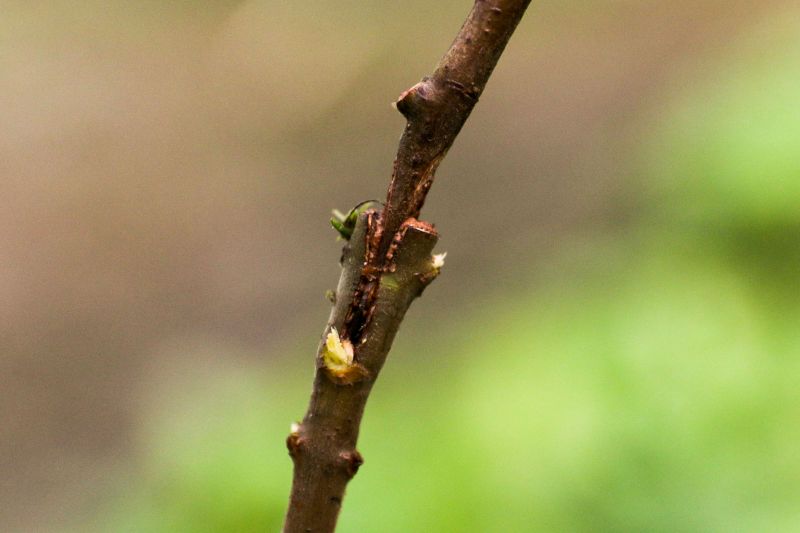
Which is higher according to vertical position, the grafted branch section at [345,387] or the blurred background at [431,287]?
the blurred background at [431,287]

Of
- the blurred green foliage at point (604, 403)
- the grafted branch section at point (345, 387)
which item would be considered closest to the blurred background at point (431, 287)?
the blurred green foliage at point (604, 403)

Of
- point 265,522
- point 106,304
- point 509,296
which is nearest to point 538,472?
point 265,522

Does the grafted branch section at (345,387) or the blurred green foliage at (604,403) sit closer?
the grafted branch section at (345,387)

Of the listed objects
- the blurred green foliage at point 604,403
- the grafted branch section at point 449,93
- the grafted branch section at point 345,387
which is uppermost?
the blurred green foliage at point 604,403

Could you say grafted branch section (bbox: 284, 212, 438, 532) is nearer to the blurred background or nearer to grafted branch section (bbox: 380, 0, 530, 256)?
grafted branch section (bbox: 380, 0, 530, 256)

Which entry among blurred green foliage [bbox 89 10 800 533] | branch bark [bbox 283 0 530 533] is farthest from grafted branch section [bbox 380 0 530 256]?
blurred green foliage [bbox 89 10 800 533]

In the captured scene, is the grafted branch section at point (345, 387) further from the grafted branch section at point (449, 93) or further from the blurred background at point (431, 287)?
the blurred background at point (431, 287)

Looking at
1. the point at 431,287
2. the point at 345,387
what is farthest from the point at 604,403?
the point at 431,287
